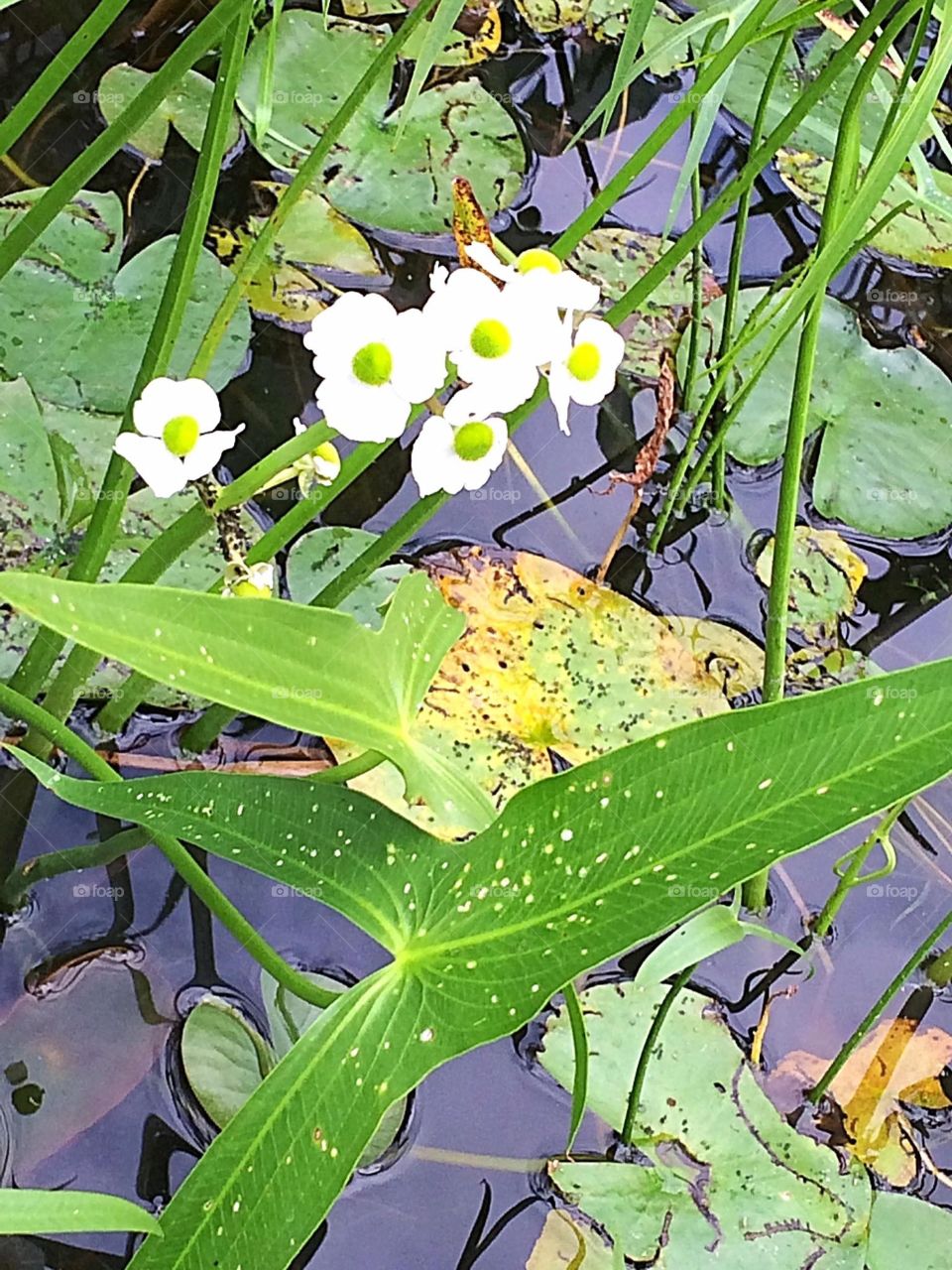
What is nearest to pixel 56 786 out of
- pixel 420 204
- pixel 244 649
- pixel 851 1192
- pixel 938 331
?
pixel 244 649

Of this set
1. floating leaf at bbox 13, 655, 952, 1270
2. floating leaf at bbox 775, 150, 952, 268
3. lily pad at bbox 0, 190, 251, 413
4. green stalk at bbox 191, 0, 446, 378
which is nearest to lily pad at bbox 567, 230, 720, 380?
floating leaf at bbox 775, 150, 952, 268

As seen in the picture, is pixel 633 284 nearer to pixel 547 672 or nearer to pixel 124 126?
pixel 547 672

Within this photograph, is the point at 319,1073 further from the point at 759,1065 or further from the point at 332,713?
the point at 759,1065

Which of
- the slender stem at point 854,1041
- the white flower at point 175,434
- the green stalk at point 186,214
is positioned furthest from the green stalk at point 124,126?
the slender stem at point 854,1041

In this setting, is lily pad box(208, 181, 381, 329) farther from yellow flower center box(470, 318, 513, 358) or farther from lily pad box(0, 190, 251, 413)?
yellow flower center box(470, 318, 513, 358)

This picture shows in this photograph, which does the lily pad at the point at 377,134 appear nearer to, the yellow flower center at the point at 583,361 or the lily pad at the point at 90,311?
the lily pad at the point at 90,311

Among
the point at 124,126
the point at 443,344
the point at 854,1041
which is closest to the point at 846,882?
the point at 854,1041
